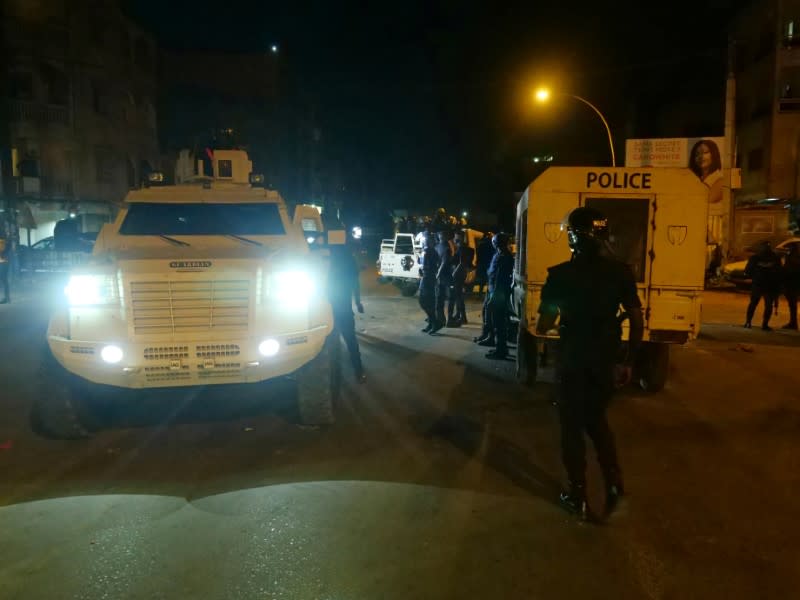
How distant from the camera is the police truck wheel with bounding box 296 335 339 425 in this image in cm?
597

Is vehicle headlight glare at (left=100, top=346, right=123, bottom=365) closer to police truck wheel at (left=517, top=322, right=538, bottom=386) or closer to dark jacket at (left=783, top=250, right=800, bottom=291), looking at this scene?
police truck wheel at (left=517, top=322, right=538, bottom=386)

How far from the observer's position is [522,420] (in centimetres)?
650

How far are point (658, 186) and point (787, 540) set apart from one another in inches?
167

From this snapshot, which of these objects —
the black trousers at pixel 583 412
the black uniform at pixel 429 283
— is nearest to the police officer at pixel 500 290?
the black uniform at pixel 429 283

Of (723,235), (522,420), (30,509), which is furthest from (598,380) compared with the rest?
(723,235)

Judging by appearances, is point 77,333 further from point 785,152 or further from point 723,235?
point 785,152

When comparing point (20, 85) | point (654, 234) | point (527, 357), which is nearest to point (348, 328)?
point (527, 357)

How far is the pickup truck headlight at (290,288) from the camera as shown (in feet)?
18.6

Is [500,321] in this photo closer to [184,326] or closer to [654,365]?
[654,365]

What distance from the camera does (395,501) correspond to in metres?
4.48

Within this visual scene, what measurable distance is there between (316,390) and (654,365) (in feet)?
12.8

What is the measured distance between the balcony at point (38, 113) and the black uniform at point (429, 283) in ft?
88.1

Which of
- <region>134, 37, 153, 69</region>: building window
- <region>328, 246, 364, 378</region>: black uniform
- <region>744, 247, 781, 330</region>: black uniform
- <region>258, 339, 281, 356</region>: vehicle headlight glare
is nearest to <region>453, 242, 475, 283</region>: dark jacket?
<region>328, 246, 364, 378</region>: black uniform

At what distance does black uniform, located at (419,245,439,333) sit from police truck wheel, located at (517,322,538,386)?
4060 mm
